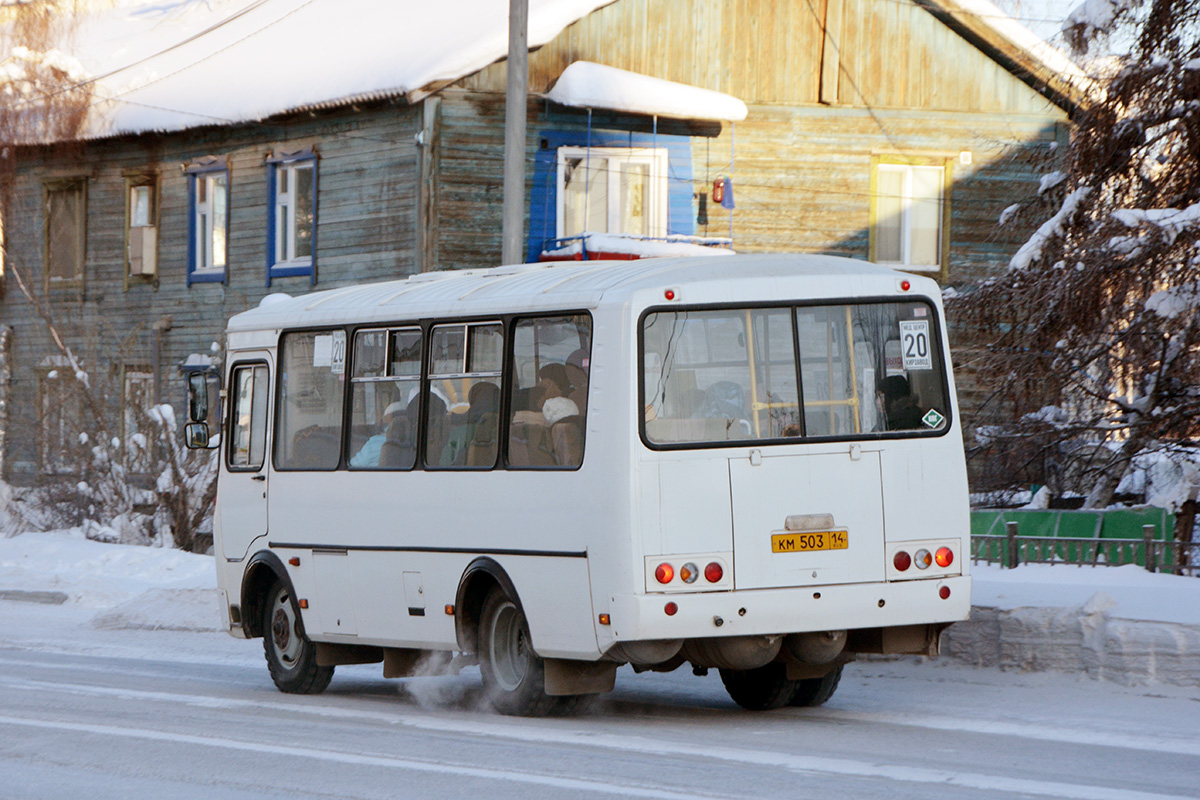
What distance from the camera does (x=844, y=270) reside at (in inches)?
398

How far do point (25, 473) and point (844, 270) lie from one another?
24.8 meters

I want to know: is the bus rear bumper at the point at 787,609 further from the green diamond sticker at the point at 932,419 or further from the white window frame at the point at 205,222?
the white window frame at the point at 205,222

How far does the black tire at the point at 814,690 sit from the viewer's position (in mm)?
10758

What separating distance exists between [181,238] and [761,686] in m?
22.1

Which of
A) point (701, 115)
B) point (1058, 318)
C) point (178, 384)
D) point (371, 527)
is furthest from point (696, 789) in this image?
point (178, 384)

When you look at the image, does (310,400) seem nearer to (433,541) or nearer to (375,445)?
(375,445)

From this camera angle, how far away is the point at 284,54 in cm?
2973

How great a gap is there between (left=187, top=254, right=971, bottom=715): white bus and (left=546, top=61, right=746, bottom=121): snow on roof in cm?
1421

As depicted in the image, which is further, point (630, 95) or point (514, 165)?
point (630, 95)

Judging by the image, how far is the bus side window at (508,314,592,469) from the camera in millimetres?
9938

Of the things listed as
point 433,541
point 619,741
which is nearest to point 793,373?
point 619,741

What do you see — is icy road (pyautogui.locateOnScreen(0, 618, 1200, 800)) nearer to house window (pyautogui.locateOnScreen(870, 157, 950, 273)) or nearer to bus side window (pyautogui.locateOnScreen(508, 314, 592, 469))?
bus side window (pyautogui.locateOnScreen(508, 314, 592, 469))

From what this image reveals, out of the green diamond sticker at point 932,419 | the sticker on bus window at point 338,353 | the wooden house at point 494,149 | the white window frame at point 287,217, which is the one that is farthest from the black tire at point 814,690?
the white window frame at point 287,217

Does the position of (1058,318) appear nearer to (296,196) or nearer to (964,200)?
(964,200)
